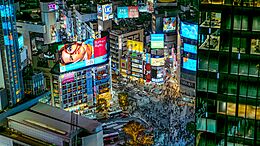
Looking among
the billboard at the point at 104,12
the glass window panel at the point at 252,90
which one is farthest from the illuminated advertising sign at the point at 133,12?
the glass window panel at the point at 252,90

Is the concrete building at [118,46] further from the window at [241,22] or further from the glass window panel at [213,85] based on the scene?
the window at [241,22]

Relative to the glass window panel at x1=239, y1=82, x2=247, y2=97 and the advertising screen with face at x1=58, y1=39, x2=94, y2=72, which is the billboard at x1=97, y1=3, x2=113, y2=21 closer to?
the advertising screen with face at x1=58, y1=39, x2=94, y2=72

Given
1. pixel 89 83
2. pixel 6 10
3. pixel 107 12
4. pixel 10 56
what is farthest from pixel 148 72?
pixel 6 10

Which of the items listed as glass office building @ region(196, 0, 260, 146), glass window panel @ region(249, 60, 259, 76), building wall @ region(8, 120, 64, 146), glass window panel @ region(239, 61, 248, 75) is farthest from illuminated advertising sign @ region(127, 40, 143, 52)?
glass window panel @ region(249, 60, 259, 76)

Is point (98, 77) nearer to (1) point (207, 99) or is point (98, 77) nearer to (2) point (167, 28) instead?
(2) point (167, 28)

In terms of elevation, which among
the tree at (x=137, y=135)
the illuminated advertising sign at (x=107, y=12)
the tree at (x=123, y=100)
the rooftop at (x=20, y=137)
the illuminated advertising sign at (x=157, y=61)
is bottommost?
the tree at (x=137, y=135)

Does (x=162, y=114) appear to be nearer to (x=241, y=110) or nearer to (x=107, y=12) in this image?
(x=107, y=12)
